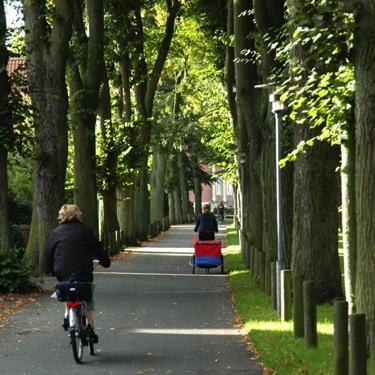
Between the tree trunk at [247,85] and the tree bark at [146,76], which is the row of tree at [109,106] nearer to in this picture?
the tree bark at [146,76]

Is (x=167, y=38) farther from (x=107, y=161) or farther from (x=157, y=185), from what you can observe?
A: (x=157, y=185)

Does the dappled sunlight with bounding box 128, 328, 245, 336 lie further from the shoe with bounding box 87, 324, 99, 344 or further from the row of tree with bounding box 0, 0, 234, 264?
the row of tree with bounding box 0, 0, 234, 264

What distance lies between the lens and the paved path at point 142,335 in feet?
36.3

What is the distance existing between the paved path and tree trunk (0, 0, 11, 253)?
7.53ft

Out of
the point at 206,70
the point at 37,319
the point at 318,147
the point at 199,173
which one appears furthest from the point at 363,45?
the point at 199,173

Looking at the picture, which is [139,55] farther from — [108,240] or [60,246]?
[60,246]

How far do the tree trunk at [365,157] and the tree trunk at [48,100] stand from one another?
45.0ft

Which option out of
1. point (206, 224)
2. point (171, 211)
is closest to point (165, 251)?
point (206, 224)

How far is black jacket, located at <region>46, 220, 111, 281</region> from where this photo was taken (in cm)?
1151

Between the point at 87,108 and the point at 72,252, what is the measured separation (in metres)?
16.6

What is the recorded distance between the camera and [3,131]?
20.4 metres

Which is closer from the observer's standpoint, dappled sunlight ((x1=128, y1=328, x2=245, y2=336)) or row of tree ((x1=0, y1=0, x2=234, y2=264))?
dappled sunlight ((x1=128, y1=328, x2=245, y2=336))

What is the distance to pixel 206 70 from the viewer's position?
4794 centimetres

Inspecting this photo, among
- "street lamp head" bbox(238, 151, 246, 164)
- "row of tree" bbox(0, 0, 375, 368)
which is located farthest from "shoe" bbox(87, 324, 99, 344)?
"street lamp head" bbox(238, 151, 246, 164)
